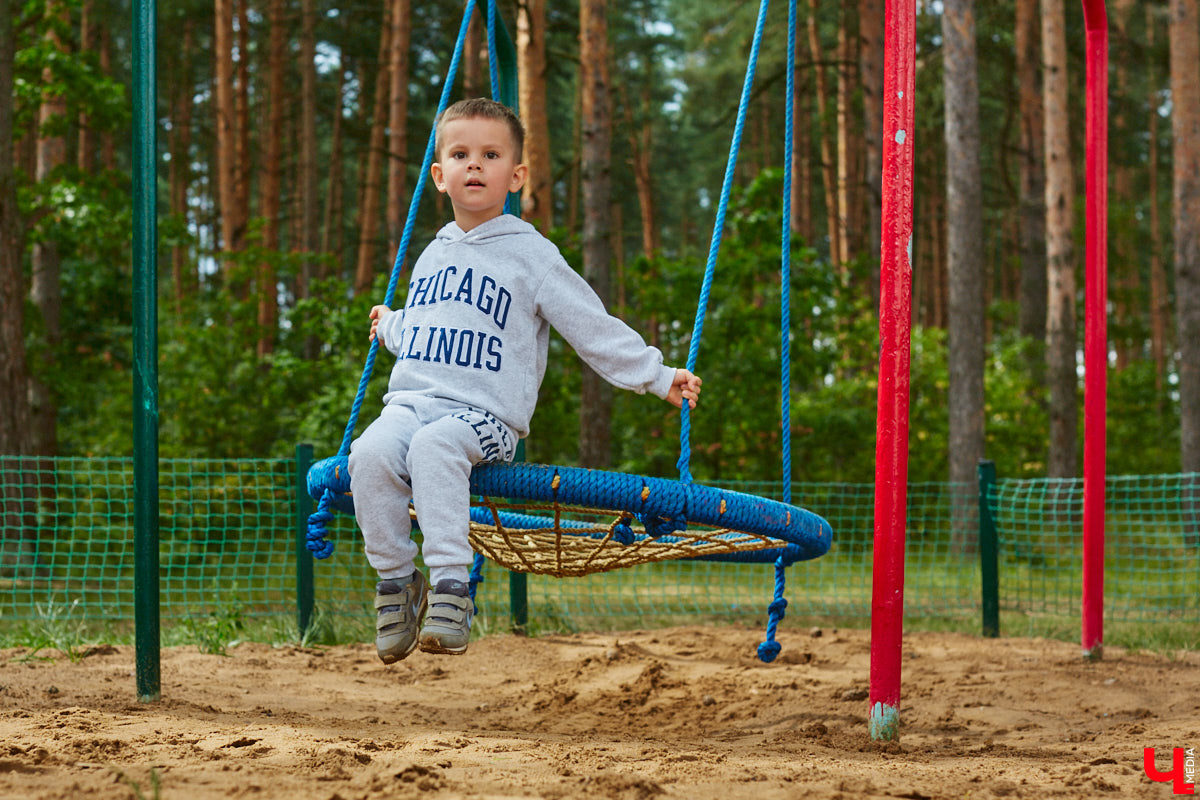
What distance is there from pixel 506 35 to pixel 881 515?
2.61 m

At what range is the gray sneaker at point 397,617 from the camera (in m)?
2.42

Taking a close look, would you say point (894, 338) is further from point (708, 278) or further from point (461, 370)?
point (461, 370)

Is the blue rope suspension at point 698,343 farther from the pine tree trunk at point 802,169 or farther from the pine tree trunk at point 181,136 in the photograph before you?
the pine tree trunk at point 181,136

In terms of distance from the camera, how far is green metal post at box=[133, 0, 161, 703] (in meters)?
3.34

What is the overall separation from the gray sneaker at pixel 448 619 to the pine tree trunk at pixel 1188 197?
9.59 m

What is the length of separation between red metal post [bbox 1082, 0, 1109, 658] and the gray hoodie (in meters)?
2.44

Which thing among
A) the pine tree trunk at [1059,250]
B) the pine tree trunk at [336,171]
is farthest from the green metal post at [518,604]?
the pine tree trunk at [336,171]

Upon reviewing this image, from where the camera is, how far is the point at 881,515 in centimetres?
287

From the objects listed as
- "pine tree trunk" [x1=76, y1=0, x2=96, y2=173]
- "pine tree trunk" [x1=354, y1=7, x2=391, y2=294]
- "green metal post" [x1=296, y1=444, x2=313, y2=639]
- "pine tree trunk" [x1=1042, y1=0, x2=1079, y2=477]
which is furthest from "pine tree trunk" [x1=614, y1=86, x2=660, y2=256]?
"green metal post" [x1=296, y1=444, x2=313, y2=639]

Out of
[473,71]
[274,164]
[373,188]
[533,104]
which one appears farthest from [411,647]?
[373,188]

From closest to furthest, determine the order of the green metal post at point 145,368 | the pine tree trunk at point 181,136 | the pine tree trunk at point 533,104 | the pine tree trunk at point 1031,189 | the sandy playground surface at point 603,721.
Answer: the sandy playground surface at point 603,721
the green metal post at point 145,368
the pine tree trunk at point 533,104
the pine tree trunk at point 1031,189
the pine tree trunk at point 181,136

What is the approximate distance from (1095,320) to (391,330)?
295 cm

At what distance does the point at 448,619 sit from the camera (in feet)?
7.59

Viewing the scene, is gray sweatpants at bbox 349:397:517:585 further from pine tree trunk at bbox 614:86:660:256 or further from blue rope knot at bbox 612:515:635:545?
pine tree trunk at bbox 614:86:660:256
